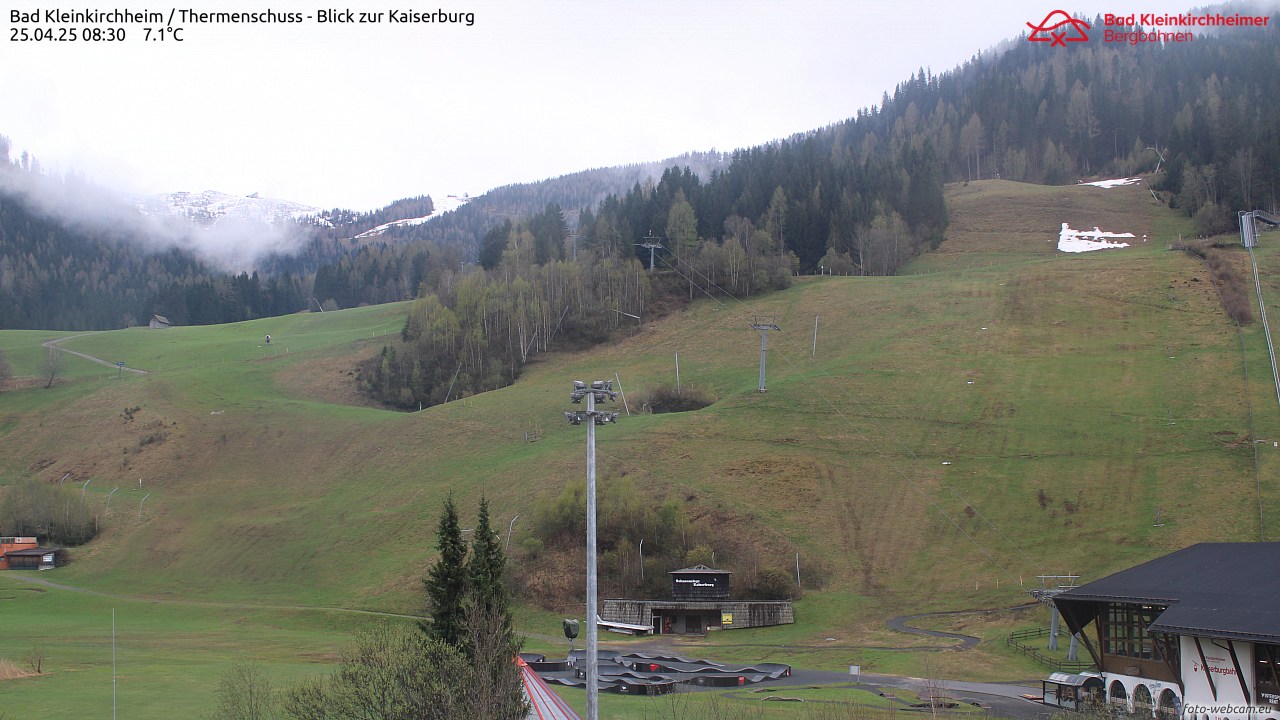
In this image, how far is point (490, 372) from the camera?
405ft

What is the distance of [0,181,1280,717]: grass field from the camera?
63.2 m

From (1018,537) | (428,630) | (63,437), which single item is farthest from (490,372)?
(428,630)

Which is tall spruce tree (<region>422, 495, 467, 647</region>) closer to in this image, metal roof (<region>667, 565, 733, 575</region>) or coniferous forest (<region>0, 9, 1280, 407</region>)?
metal roof (<region>667, 565, 733, 575</region>)

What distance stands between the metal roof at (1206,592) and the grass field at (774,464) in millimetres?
8242

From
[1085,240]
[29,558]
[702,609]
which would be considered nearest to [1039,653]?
[702,609]

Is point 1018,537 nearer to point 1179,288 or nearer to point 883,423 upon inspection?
point 883,423

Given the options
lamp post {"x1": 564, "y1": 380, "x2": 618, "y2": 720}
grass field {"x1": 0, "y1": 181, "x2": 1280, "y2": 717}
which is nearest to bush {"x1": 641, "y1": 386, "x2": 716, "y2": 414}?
grass field {"x1": 0, "y1": 181, "x2": 1280, "y2": 717}

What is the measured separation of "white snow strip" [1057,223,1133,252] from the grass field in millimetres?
23312

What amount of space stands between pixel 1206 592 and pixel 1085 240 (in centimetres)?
12161

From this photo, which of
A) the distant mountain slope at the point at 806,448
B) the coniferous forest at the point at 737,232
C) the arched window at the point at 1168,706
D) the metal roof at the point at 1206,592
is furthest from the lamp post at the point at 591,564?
the coniferous forest at the point at 737,232

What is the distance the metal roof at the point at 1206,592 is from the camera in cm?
3161

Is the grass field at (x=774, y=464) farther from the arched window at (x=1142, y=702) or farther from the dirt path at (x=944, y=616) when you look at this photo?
the arched window at (x=1142, y=702)

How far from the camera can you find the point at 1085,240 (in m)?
145

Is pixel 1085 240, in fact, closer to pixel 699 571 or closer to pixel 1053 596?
pixel 699 571
